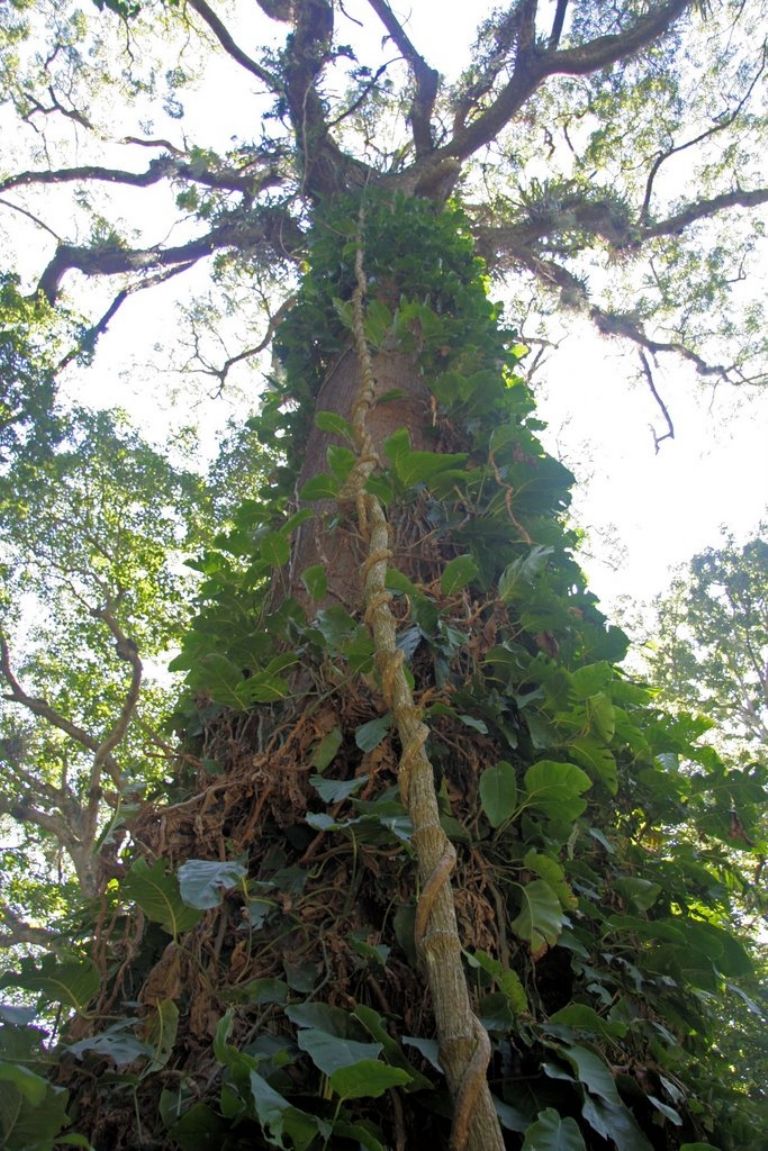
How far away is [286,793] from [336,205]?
11.1 feet

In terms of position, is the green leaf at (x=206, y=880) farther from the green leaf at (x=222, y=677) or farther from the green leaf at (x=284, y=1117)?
the green leaf at (x=222, y=677)

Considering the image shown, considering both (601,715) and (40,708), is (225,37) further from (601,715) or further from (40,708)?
(601,715)

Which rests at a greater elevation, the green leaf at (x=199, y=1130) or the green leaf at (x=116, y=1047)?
the green leaf at (x=116, y=1047)

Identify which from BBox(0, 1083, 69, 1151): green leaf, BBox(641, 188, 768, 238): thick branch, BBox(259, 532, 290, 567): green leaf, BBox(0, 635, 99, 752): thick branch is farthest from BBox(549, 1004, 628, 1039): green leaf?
BBox(641, 188, 768, 238): thick branch

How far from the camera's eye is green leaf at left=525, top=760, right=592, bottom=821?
145 cm

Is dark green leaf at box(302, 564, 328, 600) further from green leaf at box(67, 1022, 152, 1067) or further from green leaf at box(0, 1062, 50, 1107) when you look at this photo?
A: green leaf at box(0, 1062, 50, 1107)

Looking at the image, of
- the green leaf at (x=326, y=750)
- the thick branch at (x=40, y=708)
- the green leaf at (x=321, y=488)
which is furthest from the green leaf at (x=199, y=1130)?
the thick branch at (x=40, y=708)

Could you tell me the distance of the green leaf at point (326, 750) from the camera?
149 centimetres

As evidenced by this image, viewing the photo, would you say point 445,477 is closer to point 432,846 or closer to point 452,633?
point 452,633

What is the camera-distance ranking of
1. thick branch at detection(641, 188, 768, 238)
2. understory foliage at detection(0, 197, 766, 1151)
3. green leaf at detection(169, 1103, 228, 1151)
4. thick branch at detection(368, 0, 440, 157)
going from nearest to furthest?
green leaf at detection(169, 1103, 228, 1151) → understory foliage at detection(0, 197, 766, 1151) → thick branch at detection(368, 0, 440, 157) → thick branch at detection(641, 188, 768, 238)

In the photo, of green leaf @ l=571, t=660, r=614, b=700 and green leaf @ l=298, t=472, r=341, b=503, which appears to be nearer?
green leaf @ l=571, t=660, r=614, b=700

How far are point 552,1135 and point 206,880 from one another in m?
0.58

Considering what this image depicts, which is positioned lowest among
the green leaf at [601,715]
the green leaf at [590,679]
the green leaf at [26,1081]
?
the green leaf at [26,1081]

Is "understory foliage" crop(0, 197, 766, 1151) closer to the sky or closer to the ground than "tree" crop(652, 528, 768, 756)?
closer to the ground
